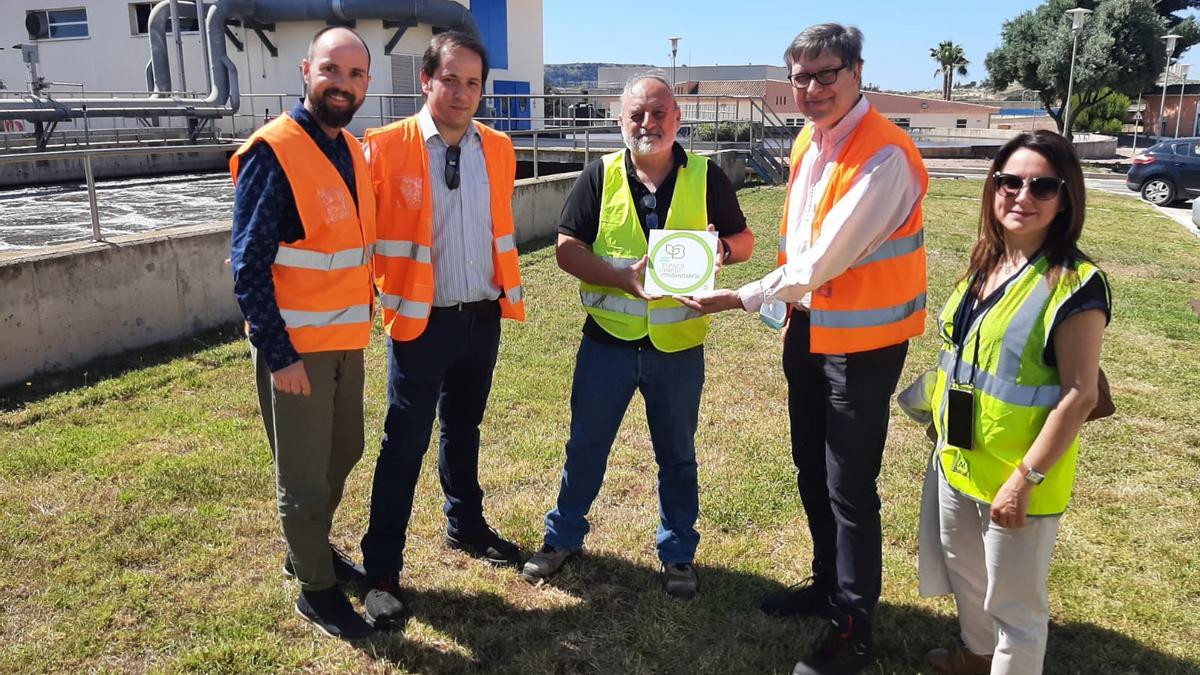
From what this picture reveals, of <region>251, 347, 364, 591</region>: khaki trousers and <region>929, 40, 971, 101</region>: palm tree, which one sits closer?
<region>251, 347, 364, 591</region>: khaki trousers

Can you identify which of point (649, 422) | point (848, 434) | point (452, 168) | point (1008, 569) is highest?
point (452, 168)

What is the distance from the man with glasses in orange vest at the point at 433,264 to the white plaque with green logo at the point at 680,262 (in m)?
0.59

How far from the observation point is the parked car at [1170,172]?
61.4 ft

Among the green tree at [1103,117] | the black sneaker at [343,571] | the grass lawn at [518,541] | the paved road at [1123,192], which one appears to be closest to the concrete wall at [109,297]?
the grass lawn at [518,541]

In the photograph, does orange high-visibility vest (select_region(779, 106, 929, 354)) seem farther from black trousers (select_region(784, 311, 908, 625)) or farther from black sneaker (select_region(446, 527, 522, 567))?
black sneaker (select_region(446, 527, 522, 567))

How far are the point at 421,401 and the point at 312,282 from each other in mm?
627

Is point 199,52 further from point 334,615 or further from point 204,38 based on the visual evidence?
point 334,615

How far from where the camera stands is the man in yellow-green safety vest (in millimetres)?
3088

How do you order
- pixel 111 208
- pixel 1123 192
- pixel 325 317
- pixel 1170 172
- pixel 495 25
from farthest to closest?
1. pixel 495 25
2. pixel 1123 192
3. pixel 1170 172
4. pixel 111 208
5. pixel 325 317

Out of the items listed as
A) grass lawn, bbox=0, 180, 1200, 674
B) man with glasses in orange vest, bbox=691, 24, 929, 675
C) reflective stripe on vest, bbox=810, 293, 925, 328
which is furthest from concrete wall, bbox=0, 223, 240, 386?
reflective stripe on vest, bbox=810, 293, 925, 328

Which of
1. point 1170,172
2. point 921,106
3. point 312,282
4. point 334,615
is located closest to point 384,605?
point 334,615

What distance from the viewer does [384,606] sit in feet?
10.2

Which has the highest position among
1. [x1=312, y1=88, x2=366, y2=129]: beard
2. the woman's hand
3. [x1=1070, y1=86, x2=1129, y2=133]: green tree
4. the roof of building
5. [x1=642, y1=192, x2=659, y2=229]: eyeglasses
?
the roof of building

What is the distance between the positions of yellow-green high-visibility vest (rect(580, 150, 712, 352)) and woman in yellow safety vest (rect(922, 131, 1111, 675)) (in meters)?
0.98
